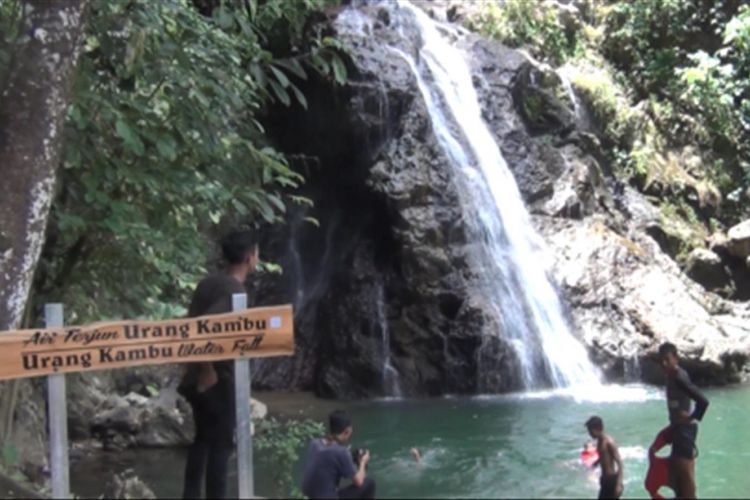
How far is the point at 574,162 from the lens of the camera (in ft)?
55.1

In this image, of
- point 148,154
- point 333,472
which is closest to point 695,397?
point 333,472

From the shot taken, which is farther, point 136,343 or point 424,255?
point 424,255

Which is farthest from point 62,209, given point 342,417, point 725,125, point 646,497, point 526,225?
point 725,125

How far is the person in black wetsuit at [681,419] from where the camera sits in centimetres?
572

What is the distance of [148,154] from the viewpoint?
24.2 feet

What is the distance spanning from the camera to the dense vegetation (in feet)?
59.4

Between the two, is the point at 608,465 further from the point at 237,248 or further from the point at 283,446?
the point at 283,446

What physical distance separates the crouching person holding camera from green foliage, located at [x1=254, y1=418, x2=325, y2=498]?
0.37 meters

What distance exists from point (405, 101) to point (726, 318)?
6.29 m

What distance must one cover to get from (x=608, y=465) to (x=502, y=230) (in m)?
10.5

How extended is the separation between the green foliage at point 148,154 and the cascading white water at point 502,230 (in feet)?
23.4

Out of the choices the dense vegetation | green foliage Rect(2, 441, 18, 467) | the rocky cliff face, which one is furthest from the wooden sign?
the dense vegetation

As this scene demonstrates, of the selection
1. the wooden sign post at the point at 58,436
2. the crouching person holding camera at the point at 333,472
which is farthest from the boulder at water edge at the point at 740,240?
the wooden sign post at the point at 58,436

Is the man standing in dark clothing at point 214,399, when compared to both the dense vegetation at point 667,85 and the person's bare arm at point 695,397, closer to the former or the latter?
the person's bare arm at point 695,397
